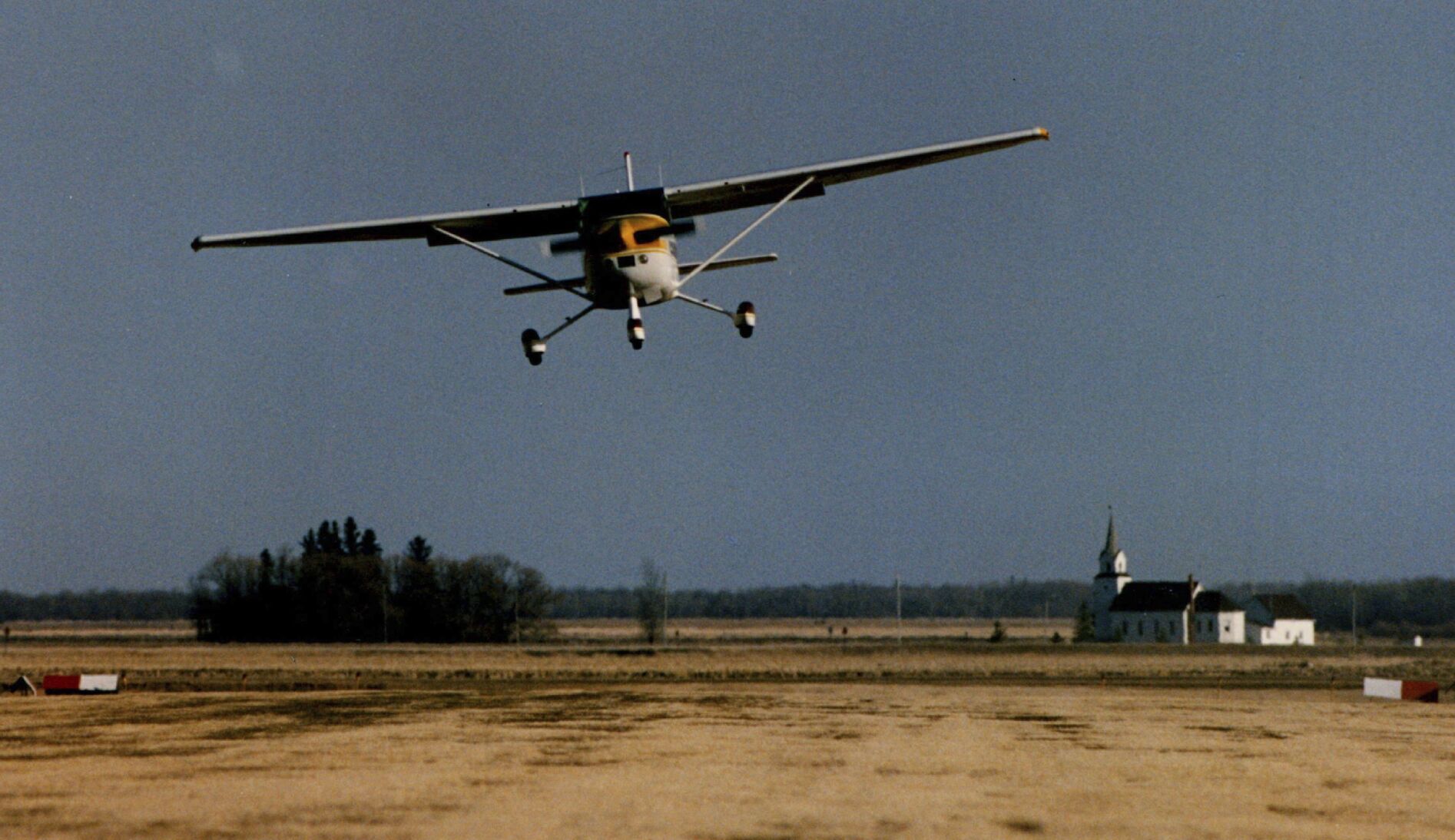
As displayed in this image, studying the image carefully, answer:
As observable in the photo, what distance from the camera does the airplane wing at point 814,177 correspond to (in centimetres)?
2888

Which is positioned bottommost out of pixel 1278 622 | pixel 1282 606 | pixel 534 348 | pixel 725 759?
pixel 1278 622

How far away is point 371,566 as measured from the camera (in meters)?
114

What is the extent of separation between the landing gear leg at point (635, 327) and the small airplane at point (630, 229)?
0.02 meters

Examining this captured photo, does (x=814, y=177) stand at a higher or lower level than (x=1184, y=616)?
higher

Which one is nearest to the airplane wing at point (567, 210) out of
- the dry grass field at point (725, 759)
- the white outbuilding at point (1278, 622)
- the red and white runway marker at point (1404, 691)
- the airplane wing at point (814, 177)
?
the airplane wing at point (814, 177)

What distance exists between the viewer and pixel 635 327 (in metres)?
26.5

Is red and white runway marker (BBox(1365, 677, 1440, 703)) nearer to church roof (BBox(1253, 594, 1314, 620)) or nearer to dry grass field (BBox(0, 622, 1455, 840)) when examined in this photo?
dry grass field (BBox(0, 622, 1455, 840))

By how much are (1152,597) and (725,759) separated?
10020cm

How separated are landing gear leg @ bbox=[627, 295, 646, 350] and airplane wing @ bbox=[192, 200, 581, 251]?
2927 millimetres

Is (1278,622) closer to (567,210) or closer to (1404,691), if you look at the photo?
(1404,691)

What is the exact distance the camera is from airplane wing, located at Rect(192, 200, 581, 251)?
2916 cm

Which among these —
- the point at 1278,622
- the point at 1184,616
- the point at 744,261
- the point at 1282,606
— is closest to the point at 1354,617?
the point at 1278,622

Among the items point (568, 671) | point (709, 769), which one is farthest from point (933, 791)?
point (568, 671)

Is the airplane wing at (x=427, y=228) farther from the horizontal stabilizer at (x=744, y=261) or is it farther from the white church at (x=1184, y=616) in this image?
the white church at (x=1184, y=616)
